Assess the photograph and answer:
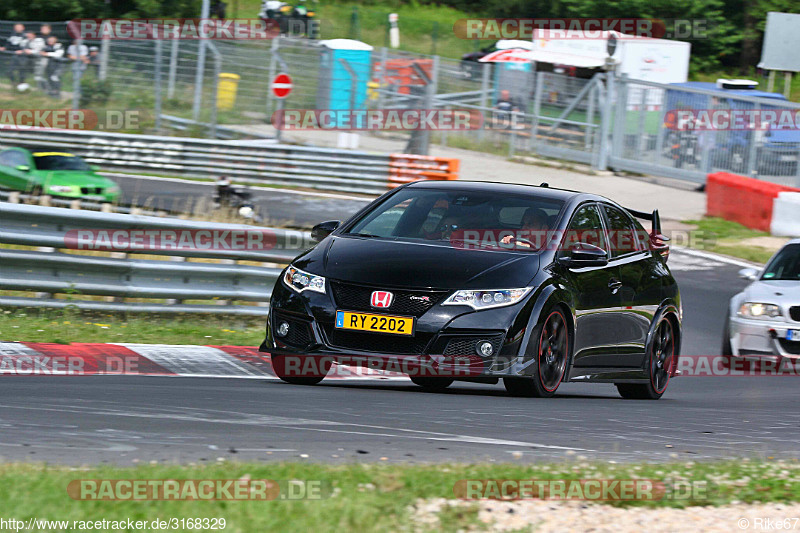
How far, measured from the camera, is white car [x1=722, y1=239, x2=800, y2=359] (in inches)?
478

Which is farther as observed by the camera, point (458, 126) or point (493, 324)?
point (458, 126)

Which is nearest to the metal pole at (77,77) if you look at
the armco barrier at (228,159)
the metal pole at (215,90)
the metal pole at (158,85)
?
the armco barrier at (228,159)

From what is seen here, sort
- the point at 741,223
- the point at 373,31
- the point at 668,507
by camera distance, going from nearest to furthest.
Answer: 1. the point at 668,507
2. the point at 741,223
3. the point at 373,31

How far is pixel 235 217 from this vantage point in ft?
59.0

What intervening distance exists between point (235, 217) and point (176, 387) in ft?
35.0

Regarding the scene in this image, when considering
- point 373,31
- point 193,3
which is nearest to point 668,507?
point 193,3

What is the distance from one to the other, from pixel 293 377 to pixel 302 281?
749 millimetres

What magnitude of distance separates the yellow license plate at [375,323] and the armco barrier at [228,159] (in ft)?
58.8

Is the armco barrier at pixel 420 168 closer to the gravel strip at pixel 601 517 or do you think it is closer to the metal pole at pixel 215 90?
the metal pole at pixel 215 90

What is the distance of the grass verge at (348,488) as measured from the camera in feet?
12.9

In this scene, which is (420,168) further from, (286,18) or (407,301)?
(286,18)

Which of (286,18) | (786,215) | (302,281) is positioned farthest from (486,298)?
(286,18)

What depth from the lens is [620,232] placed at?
30.6 ft

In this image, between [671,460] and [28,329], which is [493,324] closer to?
[671,460]
